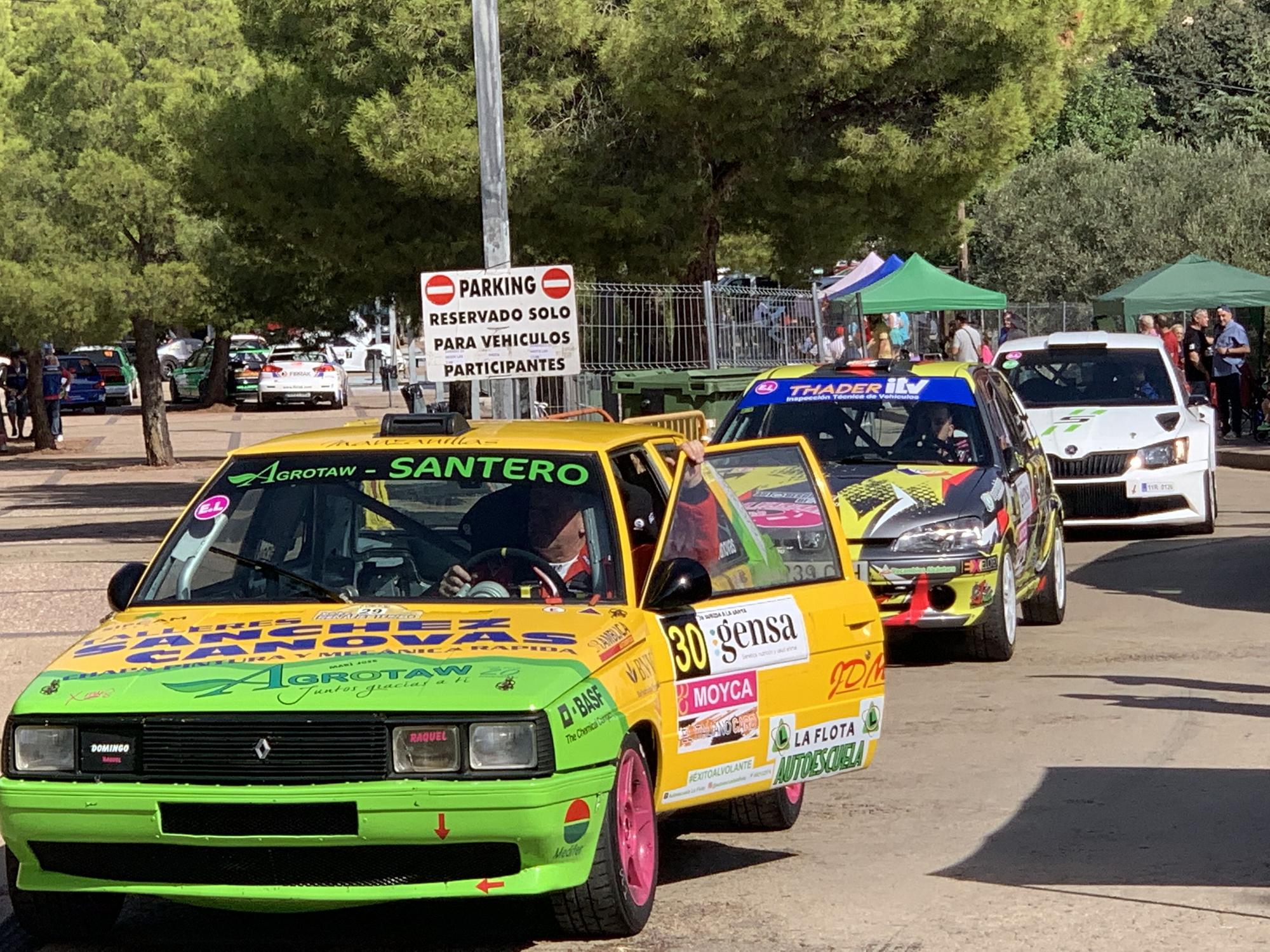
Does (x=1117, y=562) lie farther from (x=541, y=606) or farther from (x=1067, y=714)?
(x=541, y=606)

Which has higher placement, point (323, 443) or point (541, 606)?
point (323, 443)

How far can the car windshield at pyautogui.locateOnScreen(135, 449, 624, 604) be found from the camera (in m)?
6.62

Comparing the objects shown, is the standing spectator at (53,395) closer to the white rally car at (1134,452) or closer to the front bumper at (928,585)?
the white rally car at (1134,452)

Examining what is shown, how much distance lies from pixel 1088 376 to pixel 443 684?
46.6 feet

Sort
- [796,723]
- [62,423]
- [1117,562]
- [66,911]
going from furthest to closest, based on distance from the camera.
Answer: [62,423] → [1117,562] → [796,723] → [66,911]

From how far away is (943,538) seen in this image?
37.3 feet

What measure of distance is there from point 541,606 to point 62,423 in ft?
158

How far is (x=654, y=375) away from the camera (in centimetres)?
1972

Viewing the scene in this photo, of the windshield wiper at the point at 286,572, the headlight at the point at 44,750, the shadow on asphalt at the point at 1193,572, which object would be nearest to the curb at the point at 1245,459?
the shadow on asphalt at the point at 1193,572

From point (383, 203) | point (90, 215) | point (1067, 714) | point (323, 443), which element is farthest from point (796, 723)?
point (90, 215)

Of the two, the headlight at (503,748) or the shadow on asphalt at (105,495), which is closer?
the headlight at (503,748)

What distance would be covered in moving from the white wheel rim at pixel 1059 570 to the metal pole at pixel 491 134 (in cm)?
435

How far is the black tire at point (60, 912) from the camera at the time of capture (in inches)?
237

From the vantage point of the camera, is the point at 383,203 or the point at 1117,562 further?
the point at 383,203
